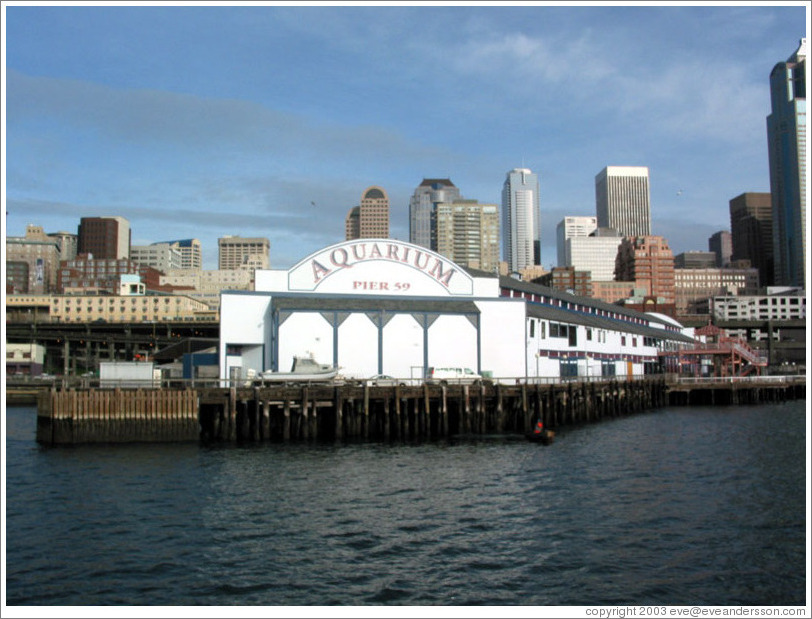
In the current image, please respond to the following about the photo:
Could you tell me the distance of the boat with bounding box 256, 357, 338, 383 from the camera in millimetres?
47688

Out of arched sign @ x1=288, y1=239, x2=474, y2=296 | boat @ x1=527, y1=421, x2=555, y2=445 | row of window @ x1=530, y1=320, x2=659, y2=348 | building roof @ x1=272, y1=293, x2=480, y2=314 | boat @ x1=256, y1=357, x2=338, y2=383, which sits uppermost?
arched sign @ x1=288, y1=239, x2=474, y2=296

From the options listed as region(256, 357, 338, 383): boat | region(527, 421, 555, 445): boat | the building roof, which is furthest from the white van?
region(527, 421, 555, 445): boat

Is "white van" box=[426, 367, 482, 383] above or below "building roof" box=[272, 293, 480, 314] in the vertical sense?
below

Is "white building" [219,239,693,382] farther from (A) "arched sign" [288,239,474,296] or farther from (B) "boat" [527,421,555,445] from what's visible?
(B) "boat" [527,421,555,445]

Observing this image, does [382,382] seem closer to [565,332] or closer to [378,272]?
[378,272]

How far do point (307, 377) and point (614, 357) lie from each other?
159 ft

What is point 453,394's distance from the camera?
46.7 m

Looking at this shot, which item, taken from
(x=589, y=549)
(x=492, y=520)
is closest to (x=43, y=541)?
(x=492, y=520)

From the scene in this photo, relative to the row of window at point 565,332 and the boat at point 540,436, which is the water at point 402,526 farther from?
the row of window at point 565,332

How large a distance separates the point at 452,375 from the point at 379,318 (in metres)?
7.25

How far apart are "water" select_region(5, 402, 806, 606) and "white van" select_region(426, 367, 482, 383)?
35.3 ft

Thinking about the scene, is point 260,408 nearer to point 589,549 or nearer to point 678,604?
point 589,549

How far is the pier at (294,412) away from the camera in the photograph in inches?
1649

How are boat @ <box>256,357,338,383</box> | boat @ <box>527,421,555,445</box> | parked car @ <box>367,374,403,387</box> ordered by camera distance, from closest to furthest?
boat @ <box>527,421,555,445</box>, parked car @ <box>367,374,403,387</box>, boat @ <box>256,357,338,383</box>
